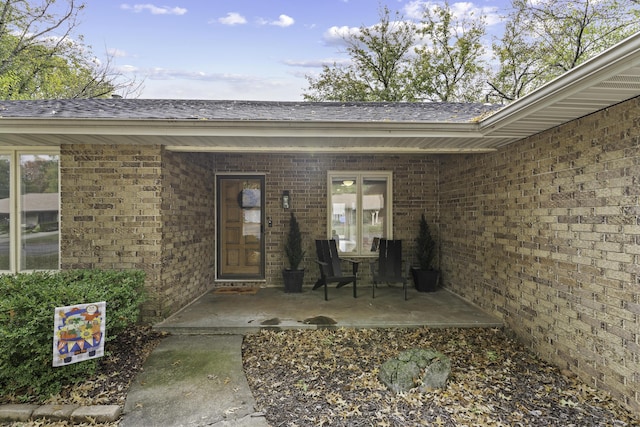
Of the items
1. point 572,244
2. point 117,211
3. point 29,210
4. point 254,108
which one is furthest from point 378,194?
point 29,210

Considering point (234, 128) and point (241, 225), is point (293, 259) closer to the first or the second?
point (241, 225)

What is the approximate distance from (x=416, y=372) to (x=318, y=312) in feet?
6.31

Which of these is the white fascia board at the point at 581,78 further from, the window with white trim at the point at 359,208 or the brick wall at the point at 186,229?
the brick wall at the point at 186,229

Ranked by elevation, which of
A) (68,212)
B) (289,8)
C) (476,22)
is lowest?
(68,212)

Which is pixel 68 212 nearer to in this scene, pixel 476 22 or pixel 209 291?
pixel 209 291

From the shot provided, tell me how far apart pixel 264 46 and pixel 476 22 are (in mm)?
9715

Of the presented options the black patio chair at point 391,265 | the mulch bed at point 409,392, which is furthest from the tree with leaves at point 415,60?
the mulch bed at point 409,392

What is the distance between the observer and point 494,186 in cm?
443

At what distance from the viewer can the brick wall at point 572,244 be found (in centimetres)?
252

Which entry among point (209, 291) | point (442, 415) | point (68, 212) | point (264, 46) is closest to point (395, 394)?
point (442, 415)

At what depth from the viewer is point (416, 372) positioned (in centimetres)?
286

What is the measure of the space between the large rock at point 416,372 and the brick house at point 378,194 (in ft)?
4.49

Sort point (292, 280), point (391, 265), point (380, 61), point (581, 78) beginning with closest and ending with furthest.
→ point (581, 78) → point (391, 265) → point (292, 280) → point (380, 61)

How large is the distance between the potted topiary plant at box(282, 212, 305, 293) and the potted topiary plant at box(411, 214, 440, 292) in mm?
2199
